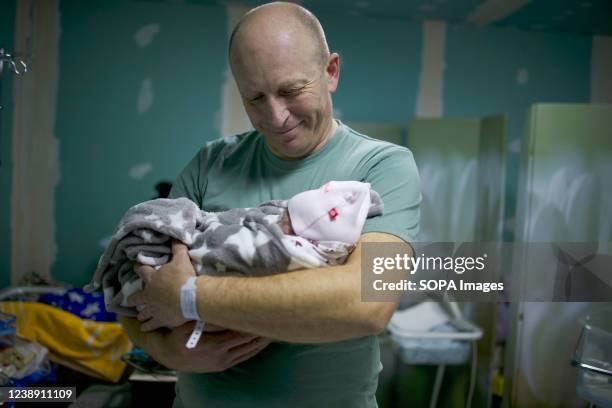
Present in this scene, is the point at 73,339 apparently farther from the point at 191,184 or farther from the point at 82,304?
the point at 191,184

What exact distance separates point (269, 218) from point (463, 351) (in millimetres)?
1877

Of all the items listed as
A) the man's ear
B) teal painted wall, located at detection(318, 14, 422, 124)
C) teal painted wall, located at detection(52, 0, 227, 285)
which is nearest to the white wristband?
the man's ear

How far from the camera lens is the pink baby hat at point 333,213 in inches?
27.7

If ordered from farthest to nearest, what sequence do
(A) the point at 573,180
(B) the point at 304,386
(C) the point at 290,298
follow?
(A) the point at 573,180 → (B) the point at 304,386 → (C) the point at 290,298

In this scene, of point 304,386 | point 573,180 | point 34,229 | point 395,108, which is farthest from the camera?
point 395,108

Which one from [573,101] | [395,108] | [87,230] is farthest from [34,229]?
[573,101]

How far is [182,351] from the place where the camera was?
0.73 m

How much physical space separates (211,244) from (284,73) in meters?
0.30

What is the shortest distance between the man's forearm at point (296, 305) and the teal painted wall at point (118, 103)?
230cm

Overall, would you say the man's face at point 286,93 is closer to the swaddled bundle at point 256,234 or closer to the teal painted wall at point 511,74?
the swaddled bundle at point 256,234

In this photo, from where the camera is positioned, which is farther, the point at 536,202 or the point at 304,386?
the point at 536,202

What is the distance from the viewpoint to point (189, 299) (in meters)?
0.68

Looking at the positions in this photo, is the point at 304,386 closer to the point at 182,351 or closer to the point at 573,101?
the point at 182,351

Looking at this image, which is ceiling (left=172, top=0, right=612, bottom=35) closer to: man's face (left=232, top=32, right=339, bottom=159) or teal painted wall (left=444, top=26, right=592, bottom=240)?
teal painted wall (left=444, top=26, right=592, bottom=240)
